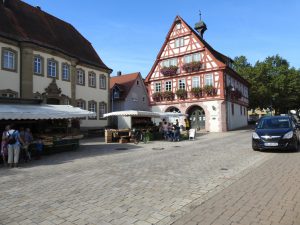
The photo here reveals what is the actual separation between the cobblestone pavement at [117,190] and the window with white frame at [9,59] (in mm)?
12588

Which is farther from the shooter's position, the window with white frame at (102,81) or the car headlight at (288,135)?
the window with white frame at (102,81)

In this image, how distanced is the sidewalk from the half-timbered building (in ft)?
84.3

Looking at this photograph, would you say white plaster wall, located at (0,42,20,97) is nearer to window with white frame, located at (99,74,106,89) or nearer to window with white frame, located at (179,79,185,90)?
window with white frame, located at (99,74,106,89)

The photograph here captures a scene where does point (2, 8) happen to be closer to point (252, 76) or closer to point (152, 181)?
point (152, 181)

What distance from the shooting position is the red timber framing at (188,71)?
34438 millimetres

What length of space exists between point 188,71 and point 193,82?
58.8 inches

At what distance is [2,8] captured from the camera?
79.3 ft

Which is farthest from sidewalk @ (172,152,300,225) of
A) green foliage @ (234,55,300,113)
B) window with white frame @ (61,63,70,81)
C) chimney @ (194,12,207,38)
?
green foliage @ (234,55,300,113)

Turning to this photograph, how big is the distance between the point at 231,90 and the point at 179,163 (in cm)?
2653

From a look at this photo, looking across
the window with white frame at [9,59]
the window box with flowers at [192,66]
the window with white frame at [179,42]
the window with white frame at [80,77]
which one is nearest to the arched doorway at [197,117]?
the window box with flowers at [192,66]

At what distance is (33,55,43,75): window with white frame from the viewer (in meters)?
24.1

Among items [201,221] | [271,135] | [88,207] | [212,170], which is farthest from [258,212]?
[271,135]

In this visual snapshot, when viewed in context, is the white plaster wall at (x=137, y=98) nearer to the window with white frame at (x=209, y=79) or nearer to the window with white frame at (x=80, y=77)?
the window with white frame at (x=80, y=77)

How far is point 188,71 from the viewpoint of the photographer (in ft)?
121
